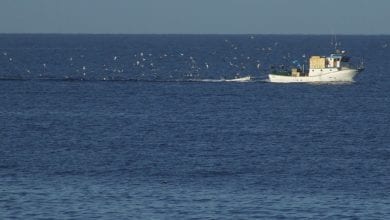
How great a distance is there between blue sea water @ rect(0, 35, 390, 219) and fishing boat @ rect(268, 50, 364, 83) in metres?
12.1

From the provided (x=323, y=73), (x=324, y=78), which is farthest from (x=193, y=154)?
(x=324, y=78)

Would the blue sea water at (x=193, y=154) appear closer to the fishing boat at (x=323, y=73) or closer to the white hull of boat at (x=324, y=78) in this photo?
the fishing boat at (x=323, y=73)

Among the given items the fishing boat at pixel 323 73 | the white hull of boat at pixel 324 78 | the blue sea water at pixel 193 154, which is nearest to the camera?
the blue sea water at pixel 193 154

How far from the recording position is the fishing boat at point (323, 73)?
6772 inches

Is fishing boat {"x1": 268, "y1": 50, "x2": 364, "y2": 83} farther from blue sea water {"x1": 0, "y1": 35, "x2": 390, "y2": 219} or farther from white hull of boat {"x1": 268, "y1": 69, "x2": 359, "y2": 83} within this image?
blue sea water {"x1": 0, "y1": 35, "x2": 390, "y2": 219}

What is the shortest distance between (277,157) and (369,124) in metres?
27.4

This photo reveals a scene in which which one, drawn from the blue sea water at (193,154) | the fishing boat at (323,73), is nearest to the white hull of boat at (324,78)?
the fishing boat at (323,73)

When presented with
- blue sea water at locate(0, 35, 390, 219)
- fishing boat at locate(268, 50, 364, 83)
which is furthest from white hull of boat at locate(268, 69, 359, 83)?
blue sea water at locate(0, 35, 390, 219)

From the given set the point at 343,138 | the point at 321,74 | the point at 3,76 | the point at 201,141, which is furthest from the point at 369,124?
the point at 3,76

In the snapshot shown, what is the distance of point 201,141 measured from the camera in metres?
104

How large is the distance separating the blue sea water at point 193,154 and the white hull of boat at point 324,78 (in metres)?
12.4

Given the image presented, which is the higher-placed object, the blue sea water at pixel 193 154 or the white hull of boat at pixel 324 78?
the blue sea water at pixel 193 154

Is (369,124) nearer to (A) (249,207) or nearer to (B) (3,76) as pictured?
(A) (249,207)

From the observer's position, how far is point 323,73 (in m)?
173
